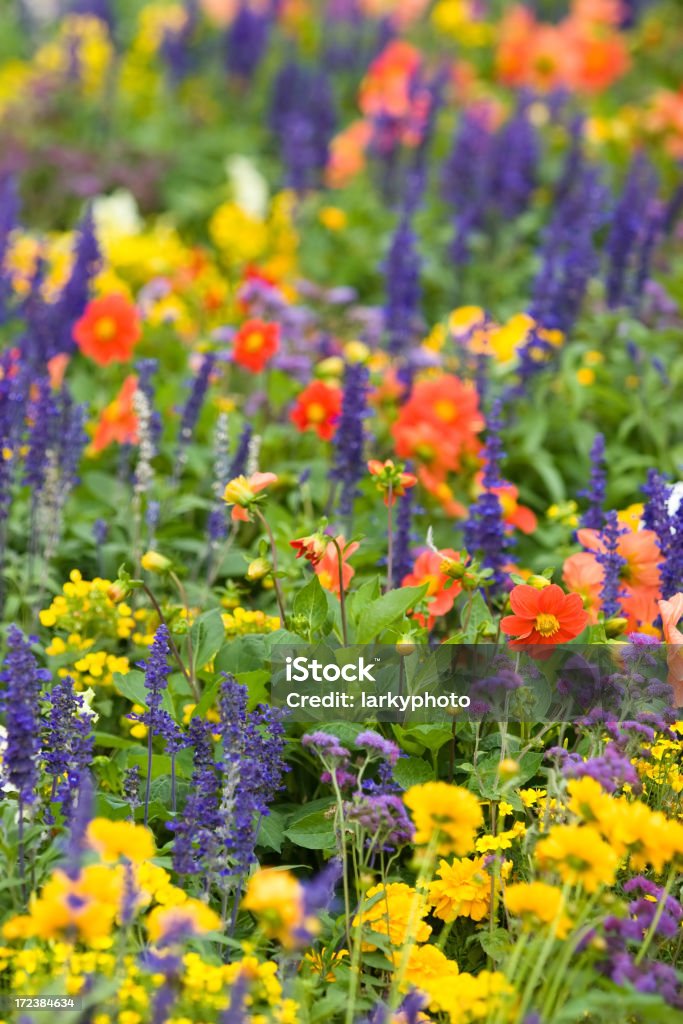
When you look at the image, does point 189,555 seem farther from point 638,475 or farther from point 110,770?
point 638,475

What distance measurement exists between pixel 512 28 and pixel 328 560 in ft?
20.2

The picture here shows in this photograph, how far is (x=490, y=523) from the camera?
10.0ft

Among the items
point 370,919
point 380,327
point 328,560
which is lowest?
point 370,919

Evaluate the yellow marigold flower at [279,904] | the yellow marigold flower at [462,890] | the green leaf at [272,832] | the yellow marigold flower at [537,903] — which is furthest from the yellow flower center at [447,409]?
the yellow marigold flower at [279,904]

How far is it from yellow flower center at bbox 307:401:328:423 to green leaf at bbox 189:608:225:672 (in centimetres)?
97

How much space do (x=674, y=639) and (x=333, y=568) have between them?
83cm

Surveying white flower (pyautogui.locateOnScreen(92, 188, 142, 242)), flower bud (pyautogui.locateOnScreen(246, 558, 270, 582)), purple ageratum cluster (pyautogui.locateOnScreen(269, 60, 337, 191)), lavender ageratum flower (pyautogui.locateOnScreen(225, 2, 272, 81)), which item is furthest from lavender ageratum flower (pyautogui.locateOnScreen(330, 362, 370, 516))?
lavender ageratum flower (pyautogui.locateOnScreen(225, 2, 272, 81))

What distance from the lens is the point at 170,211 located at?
6895mm

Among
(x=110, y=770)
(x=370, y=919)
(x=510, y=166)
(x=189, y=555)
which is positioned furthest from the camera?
(x=510, y=166)

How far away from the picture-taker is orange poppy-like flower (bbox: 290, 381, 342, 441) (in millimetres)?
3600

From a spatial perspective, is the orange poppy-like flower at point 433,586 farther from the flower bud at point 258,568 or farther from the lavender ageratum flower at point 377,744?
the lavender ageratum flower at point 377,744

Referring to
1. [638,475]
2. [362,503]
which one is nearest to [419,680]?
[362,503]

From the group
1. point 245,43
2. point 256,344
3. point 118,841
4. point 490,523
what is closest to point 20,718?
point 118,841

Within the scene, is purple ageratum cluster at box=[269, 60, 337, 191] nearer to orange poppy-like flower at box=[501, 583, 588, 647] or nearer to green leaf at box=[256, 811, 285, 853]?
orange poppy-like flower at box=[501, 583, 588, 647]
